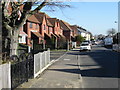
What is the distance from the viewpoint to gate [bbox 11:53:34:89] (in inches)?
287

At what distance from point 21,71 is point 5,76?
179cm

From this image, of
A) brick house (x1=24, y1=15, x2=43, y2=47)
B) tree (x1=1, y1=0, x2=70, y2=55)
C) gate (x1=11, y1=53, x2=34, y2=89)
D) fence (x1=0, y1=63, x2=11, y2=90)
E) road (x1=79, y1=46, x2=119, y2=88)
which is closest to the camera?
fence (x1=0, y1=63, x2=11, y2=90)

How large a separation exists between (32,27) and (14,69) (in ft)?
116

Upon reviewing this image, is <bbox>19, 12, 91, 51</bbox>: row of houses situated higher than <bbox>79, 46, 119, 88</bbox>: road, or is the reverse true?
<bbox>19, 12, 91, 51</bbox>: row of houses

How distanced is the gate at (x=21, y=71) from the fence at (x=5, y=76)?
0.49m

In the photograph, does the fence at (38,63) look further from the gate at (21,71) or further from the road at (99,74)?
the road at (99,74)

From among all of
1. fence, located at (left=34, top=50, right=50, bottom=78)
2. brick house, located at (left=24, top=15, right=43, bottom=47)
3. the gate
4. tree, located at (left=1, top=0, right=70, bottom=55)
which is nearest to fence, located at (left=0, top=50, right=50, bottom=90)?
the gate

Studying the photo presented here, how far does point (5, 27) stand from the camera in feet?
39.2

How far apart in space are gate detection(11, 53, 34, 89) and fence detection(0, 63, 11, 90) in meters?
0.49

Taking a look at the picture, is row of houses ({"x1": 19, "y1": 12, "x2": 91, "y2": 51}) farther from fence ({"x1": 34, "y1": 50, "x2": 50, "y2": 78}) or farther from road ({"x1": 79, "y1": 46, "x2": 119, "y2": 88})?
fence ({"x1": 34, "y1": 50, "x2": 50, "y2": 78})

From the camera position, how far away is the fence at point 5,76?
610cm

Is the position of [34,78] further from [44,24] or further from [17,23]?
[44,24]

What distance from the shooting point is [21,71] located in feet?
26.7

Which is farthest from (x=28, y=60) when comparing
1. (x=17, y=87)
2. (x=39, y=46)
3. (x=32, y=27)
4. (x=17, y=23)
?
(x=32, y=27)
